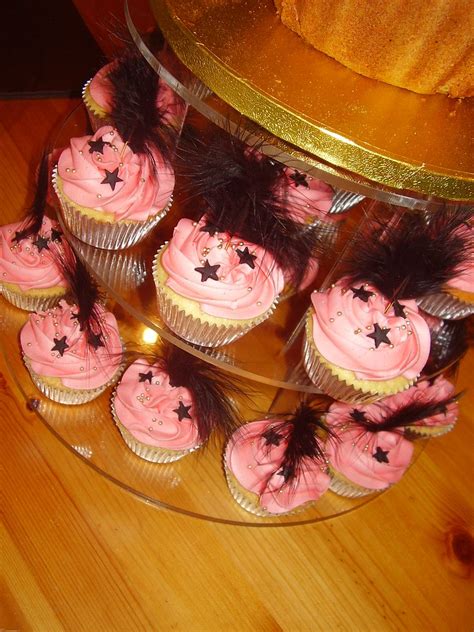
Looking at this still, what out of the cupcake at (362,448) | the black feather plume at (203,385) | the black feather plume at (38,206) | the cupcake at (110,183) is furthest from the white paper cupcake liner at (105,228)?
the cupcake at (362,448)

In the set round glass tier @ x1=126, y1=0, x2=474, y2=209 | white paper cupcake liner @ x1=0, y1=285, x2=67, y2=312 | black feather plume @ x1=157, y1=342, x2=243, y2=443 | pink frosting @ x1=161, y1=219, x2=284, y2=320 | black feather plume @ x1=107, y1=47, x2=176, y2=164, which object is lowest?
white paper cupcake liner @ x1=0, y1=285, x2=67, y2=312

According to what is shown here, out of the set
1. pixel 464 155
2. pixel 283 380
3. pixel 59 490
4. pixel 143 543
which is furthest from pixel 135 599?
pixel 464 155

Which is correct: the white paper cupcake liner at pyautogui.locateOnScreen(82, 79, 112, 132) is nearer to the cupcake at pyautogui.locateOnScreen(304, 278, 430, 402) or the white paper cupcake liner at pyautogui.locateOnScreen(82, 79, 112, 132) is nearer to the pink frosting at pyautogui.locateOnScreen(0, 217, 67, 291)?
the pink frosting at pyautogui.locateOnScreen(0, 217, 67, 291)

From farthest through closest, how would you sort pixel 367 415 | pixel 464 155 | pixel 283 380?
1. pixel 367 415
2. pixel 283 380
3. pixel 464 155

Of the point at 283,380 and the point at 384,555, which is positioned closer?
the point at 283,380

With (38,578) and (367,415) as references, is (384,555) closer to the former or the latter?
(367,415)

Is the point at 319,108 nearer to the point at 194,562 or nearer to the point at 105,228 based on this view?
the point at 105,228

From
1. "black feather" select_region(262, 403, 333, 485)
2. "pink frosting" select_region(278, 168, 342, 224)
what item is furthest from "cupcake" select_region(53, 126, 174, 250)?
"black feather" select_region(262, 403, 333, 485)
